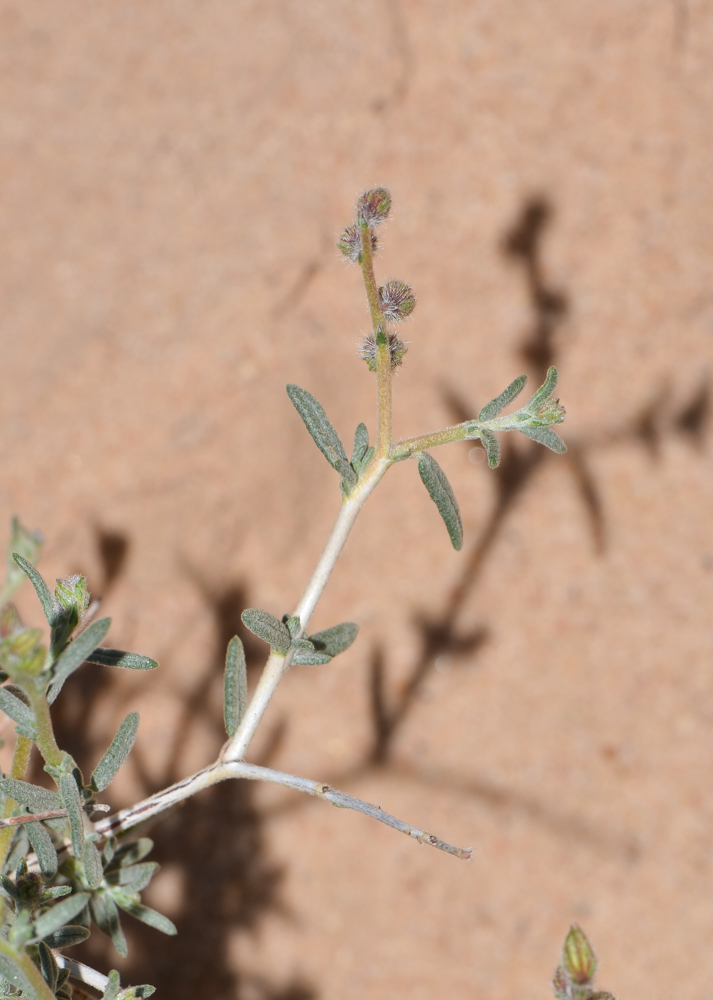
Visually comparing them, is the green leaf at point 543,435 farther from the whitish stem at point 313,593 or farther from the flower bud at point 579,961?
the flower bud at point 579,961

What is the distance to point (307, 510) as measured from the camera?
3223mm

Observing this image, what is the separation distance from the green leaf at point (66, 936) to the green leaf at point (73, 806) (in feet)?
0.71

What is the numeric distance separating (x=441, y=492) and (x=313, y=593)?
284 mm

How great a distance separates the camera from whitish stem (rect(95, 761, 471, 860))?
1.38 m

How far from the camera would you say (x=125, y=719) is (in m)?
1.57

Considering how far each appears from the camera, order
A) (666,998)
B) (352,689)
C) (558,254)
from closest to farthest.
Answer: (666,998) → (352,689) → (558,254)

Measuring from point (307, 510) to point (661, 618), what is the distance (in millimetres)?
1299

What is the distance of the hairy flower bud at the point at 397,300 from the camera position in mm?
1404

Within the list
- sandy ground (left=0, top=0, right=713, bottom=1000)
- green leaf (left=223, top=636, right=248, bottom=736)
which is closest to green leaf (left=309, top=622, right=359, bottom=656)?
green leaf (left=223, top=636, right=248, bottom=736)

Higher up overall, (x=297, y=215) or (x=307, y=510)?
(x=297, y=215)

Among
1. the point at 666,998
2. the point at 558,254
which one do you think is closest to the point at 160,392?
the point at 558,254

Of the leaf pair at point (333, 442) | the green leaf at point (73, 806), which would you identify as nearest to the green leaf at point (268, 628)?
the leaf pair at point (333, 442)

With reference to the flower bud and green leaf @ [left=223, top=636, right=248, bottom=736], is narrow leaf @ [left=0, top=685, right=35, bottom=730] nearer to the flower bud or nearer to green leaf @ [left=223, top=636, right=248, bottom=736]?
green leaf @ [left=223, top=636, right=248, bottom=736]

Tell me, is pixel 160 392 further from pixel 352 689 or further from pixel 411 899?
pixel 411 899
